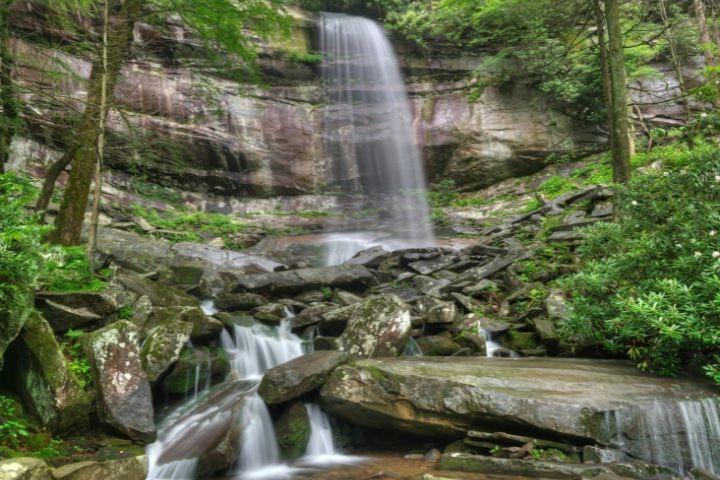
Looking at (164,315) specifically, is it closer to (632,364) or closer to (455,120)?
(632,364)

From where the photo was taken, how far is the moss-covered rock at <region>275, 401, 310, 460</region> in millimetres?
6293

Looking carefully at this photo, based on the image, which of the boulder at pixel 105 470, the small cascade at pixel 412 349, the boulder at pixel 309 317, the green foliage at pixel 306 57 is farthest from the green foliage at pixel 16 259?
the green foliage at pixel 306 57

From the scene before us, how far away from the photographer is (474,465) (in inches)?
200

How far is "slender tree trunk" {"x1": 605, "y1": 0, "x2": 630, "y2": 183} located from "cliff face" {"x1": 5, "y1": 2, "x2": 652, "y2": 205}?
39.1 ft

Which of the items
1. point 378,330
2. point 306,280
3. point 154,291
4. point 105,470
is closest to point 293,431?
point 378,330

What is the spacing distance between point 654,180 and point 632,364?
8.51 ft

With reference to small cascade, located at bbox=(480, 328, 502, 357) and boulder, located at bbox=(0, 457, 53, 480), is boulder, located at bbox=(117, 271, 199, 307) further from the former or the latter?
small cascade, located at bbox=(480, 328, 502, 357)

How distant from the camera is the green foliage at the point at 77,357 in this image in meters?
6.12

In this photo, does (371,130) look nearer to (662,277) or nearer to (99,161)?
(99,161)

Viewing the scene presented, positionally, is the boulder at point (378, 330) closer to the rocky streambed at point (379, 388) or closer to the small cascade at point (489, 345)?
the rocky streambed at point (379, 388)

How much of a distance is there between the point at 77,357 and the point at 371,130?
61.3 ft

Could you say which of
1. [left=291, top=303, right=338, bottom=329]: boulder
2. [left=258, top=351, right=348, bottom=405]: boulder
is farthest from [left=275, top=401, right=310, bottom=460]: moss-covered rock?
[left=291, top=303, right=338, bottom=329]: boulder

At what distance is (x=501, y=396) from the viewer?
5.58m

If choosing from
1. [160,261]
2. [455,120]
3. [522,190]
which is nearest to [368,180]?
[455,120]
